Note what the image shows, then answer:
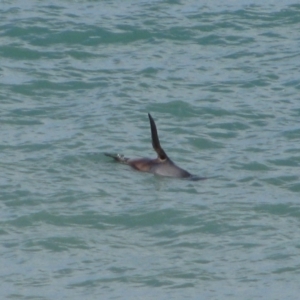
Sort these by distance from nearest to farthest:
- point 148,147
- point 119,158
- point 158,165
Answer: point 158,165 → point 119,158 → point 148,147

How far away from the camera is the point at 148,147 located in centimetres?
1087

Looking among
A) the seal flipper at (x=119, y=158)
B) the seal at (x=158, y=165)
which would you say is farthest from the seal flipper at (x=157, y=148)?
the seal flipper at (x=119, y=158)

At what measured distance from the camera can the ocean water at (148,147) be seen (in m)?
7.87

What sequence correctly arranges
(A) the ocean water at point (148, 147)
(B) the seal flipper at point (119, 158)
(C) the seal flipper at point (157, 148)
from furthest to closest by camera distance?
(B) the seal flipper at point (119, 158) < (C) the seal flipper at point (157, 148) < (A) the ocean water at point (148, 147)

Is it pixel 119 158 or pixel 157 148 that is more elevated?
pixel 157 148

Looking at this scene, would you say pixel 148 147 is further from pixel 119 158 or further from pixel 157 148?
pixel 157 148

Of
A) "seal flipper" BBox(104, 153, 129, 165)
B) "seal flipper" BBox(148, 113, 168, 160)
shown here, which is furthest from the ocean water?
"seal flipper" BBox(148, 113, 168, 160)

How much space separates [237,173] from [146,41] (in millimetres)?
5003

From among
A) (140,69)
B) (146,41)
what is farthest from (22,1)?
(140,69)

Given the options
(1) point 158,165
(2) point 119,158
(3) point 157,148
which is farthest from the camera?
(2) point 119,158

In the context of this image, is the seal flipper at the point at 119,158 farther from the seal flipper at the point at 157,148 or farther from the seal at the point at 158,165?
the seal flipper at the point at 157,148

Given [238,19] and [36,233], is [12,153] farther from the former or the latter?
[238,19]

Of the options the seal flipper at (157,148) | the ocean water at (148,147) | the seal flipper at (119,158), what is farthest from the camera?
the seal flipper at (119,158)

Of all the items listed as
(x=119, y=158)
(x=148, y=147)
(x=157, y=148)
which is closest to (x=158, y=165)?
(x=157, y=148)
